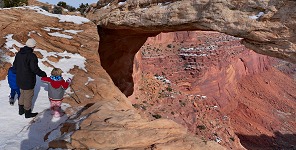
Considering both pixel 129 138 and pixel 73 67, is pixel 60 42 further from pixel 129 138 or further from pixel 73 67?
pixel 129 138

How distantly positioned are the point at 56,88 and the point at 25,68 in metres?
0.75

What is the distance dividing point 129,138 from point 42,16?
31.0 ft

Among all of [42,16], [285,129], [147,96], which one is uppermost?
[42,16]

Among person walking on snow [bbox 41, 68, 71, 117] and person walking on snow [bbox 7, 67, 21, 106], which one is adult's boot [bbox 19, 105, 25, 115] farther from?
person walking on snow [bbox 41, 68, 71, 117]

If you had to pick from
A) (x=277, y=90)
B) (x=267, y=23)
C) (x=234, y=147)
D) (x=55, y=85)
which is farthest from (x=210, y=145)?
(x=277, y=90)

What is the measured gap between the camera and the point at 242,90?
124 ft

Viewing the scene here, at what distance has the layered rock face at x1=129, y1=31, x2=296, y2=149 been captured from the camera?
22750 mm

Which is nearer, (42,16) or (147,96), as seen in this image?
(42,16)

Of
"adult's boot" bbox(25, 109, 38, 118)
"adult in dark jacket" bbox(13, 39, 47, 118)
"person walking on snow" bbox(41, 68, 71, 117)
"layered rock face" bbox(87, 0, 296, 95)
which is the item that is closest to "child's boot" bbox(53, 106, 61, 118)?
"person walking on snow" bbox(41, 68, 71, 117)

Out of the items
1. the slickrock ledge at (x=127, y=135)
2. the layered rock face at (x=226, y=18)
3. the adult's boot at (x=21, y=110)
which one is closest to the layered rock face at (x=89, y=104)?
the slickrock ledge at (x=127, y=135)

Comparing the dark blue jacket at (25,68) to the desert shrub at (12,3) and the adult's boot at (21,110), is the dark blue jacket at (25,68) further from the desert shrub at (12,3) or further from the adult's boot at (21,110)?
the desert shrub at (12,3)

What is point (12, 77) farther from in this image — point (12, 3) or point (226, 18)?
point (12, 3)

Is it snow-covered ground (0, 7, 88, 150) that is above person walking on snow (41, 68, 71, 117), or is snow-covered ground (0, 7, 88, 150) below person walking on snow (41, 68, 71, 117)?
below

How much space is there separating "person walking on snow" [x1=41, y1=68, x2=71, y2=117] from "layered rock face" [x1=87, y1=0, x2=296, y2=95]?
4.77 metres
